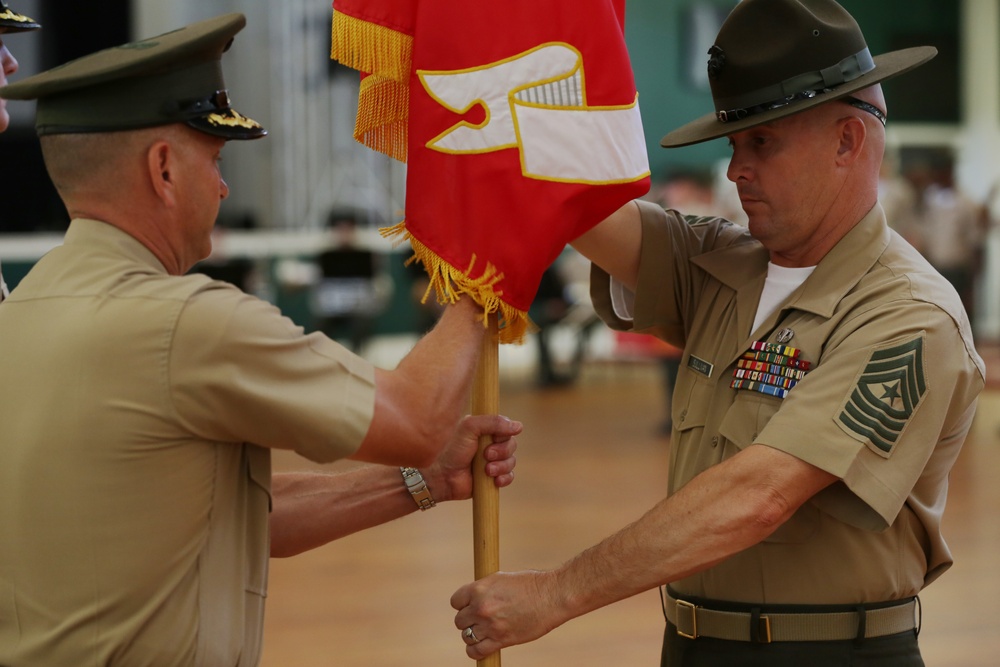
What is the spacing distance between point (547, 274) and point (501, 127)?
845 centimetres

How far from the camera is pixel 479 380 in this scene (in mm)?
2094

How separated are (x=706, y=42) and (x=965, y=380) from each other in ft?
41.7

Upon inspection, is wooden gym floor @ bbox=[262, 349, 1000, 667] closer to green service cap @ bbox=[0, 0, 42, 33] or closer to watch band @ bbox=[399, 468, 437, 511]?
watch band @ bbox=[399, 468, 437, 511]

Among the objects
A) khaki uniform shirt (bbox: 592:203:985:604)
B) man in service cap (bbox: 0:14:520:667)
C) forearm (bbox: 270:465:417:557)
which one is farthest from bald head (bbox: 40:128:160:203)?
khaki uniform shirt (bbox: 592:203:985:604)

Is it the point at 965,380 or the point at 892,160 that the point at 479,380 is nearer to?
the point at 965,380

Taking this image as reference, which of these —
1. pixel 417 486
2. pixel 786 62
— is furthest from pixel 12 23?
pixel 786 62

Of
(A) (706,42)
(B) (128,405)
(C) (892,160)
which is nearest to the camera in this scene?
(B) (128,405)

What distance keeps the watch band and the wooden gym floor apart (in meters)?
1.89

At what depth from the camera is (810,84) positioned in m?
2.00

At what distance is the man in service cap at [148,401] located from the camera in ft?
5.16

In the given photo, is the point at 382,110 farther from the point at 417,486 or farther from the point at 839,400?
the point at 839,400

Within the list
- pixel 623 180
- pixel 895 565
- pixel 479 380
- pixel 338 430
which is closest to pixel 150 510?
pixel 338 430

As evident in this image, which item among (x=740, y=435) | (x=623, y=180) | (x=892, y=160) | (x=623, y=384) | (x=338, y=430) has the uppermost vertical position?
(x=623, y=180)

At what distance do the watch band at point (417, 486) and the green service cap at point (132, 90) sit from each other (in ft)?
2.44
